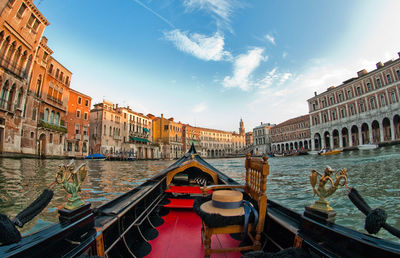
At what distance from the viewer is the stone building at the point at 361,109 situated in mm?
21341

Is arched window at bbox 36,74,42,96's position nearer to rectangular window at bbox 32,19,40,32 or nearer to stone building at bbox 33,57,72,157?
stone building at bbox 33,57,72,157

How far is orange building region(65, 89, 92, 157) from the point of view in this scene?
19281 mm

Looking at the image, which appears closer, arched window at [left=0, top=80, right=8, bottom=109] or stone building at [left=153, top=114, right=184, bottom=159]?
arched window at [left=0, top=80, right=8, bottom=109]

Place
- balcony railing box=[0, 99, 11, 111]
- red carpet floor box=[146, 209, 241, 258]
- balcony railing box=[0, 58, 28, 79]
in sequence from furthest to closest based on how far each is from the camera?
balcony railing box=[0, 58, 28, 79] < balcony railing box=[0, 99, 11, 111] < red carpet floor box=[146, 209, 241, 258]

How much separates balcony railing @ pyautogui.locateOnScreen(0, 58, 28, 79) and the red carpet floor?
558 inches

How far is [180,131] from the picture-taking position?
137 ft

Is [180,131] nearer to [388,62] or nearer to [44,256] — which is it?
[388,62]

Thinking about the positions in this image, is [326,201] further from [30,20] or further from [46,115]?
[46,115]

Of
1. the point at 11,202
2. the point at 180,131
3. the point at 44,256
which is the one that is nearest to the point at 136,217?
the point at 44,256

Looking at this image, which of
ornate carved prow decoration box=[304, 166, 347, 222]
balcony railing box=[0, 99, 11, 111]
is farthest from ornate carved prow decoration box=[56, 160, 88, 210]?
balcony railing box=[0, 99, 11, 111]

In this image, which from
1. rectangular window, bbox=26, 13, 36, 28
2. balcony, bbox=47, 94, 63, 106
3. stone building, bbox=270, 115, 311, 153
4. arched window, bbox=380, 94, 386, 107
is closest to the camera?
rectangular window, bbox=26, 13, 36, 28

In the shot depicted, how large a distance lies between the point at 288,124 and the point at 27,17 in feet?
151

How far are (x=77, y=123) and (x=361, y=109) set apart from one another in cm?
3528

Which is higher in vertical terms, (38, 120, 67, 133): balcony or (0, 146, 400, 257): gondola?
(38, 120, 67, 133): balcony
